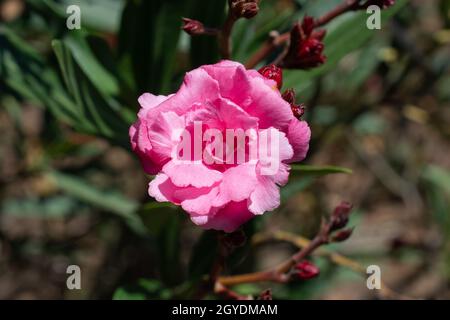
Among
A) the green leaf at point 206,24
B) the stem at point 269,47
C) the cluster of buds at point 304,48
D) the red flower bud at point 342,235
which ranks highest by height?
the green leaf at point 206,24

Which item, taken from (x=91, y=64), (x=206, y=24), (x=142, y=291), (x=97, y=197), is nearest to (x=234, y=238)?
(x=142, y=291)

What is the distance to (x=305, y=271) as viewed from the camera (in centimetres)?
107

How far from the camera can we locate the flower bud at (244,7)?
954mm

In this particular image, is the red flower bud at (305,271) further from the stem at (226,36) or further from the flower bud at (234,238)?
the stem at (226,36)

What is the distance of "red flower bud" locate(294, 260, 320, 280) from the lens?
1.05m

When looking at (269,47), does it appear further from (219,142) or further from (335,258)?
(335,258)

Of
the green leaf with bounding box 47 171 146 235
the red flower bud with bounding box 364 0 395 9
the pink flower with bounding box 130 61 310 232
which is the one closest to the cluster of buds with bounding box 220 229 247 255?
the pink flower with bounding box 130 61 310 232

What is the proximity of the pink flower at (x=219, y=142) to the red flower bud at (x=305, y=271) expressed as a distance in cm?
24

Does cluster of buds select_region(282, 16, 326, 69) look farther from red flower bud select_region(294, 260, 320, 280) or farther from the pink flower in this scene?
red flower bud select_region(294, 260, 320, 280)

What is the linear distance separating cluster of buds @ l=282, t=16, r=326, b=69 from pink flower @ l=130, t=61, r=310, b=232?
0.19 meters

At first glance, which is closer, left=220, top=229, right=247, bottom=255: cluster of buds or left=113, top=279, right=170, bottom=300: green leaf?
left=220, top=229, right=247, bottom=255: cluster of buds

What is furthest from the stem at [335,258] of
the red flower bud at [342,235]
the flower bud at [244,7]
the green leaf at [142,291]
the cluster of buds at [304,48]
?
the flower bud at [244,7]

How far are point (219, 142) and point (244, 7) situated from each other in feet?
0.73
